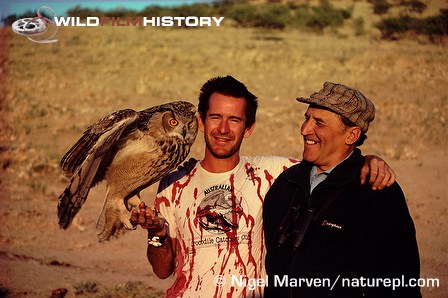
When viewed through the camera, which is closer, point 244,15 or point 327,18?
point 327,18

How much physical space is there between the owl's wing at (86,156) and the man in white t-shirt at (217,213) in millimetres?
398

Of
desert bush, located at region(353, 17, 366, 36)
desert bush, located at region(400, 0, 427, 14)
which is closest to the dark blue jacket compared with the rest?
desert bush, located at region(400, 0, 427, 14)

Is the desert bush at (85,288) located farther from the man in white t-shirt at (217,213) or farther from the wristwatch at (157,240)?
the wristwatch at (157,240)

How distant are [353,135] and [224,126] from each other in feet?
2.45

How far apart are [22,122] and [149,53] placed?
10.6m

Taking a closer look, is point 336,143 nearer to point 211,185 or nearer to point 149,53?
point 211,185

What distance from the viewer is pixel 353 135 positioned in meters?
3.62

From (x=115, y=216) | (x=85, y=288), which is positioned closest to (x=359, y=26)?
(x=85, y=288)

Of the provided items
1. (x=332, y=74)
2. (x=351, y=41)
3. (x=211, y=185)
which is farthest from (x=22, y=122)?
(x=351, y=41)

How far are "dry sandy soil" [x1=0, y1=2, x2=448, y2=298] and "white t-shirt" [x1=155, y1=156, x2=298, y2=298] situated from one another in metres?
2.99

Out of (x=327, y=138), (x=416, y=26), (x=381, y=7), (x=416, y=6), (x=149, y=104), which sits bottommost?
(x=327, y=138)

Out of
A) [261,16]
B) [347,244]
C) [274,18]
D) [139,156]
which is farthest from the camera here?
[261,16]

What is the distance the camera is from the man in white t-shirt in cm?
379

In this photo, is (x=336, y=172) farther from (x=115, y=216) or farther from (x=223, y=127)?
(x=115, y=216)
